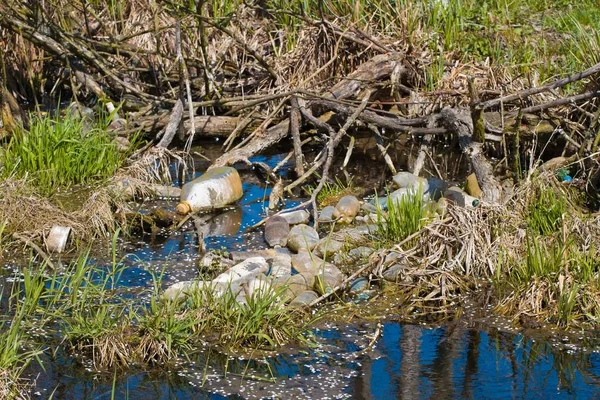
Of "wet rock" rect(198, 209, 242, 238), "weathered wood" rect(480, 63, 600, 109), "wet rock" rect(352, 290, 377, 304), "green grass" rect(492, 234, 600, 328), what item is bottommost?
"wet rock" rect(198, 209, 242, 238)

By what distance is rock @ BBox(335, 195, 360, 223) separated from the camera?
7.43 meters

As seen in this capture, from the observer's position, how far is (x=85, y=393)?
4.68 m

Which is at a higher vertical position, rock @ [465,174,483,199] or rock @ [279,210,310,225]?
rock @ [465,174,483,199]

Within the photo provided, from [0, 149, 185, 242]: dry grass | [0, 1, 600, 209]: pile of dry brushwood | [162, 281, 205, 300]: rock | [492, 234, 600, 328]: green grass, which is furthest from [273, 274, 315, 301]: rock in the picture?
[0, 149, 185, 242]: dry grass

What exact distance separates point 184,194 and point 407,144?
9.14ft

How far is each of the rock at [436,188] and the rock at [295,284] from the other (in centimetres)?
203

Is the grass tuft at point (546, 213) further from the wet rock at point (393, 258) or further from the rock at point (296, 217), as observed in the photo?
the rock at point (296, 217)

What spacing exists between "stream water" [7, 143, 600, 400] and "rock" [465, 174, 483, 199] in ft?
7.71

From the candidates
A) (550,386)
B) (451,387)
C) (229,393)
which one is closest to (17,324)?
(229,393)

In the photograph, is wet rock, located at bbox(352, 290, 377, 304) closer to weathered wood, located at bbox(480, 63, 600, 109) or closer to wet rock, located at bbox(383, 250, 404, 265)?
wet rock, located at bbox(383, 250, 404, 265)

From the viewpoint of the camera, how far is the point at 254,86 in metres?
9.91

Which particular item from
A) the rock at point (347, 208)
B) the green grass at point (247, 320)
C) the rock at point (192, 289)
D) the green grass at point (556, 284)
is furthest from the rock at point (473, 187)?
the green grass at point (247, 320)

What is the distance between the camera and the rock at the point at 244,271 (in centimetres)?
595

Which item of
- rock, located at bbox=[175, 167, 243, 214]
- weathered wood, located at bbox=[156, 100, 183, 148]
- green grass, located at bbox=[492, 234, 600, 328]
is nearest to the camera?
green grass, located at bbox=[492, 234, 600, 328]
